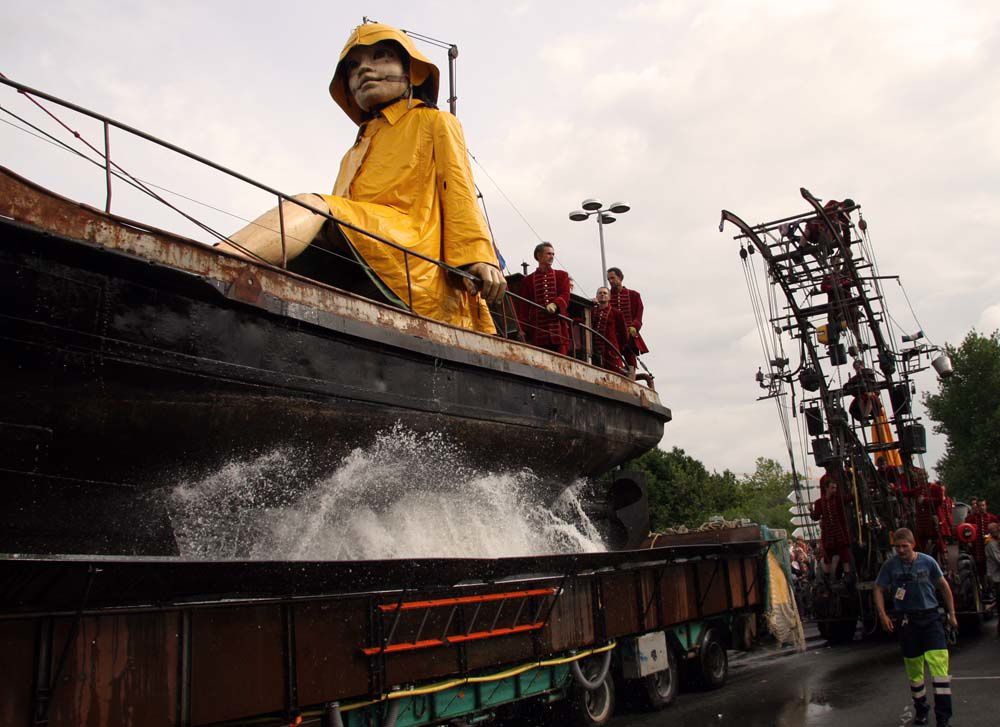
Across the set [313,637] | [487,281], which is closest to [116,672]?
[313,637]

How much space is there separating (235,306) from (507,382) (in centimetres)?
273

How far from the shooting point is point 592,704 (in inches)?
283

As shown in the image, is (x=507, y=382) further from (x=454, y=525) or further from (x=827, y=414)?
(x=827, y=414)

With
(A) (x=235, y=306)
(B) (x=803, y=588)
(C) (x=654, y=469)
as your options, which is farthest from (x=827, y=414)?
(C) (x=654, y=469)

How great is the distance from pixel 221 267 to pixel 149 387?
86 cm

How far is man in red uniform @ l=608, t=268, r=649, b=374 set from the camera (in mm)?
11156

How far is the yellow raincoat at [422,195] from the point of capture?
304 inches

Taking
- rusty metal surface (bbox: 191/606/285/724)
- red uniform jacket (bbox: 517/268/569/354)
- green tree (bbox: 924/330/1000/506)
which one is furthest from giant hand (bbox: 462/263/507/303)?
green tree (bbox: 924/330/1000/506)

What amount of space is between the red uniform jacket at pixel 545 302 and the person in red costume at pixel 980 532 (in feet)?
23.1

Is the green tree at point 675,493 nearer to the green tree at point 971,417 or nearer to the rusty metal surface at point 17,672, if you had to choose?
the green tree at point 971,417

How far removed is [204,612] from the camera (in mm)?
4227

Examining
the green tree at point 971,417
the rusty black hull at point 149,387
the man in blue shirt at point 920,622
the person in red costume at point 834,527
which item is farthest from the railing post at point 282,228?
the green tree at point 971,417

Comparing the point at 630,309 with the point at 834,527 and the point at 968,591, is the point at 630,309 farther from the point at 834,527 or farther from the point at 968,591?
the point at 968,591

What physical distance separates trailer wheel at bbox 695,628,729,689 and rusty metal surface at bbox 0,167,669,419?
3480mm
